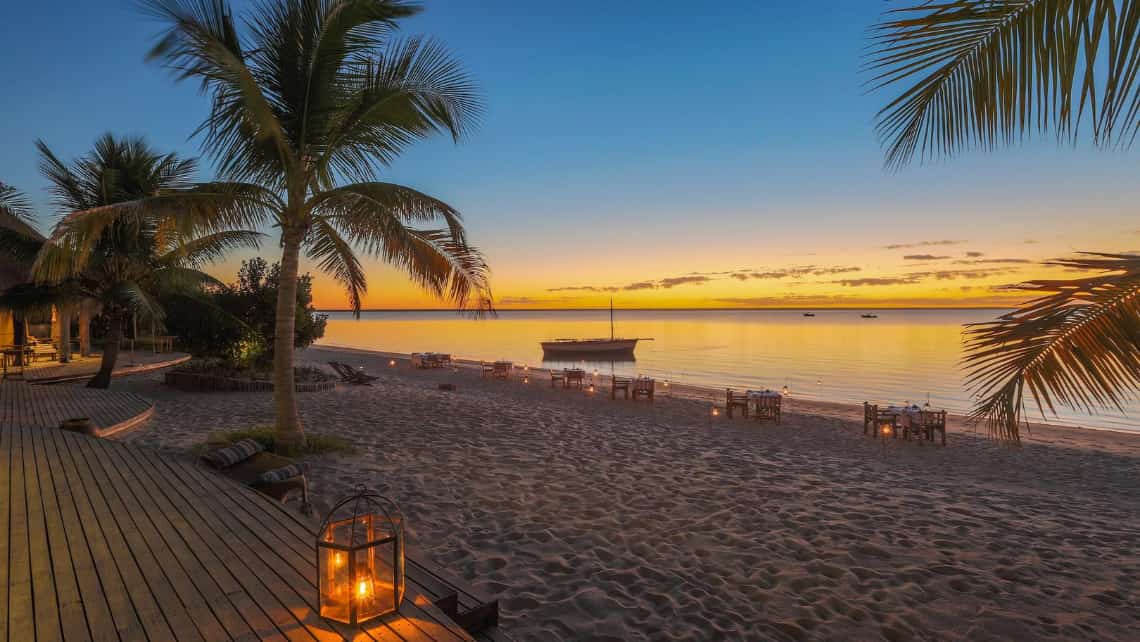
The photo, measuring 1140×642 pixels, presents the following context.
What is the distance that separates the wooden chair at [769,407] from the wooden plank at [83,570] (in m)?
12.7

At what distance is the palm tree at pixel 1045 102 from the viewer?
2.21 meters

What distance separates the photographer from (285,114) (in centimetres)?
773

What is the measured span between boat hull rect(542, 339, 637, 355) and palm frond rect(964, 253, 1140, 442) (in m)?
41.4

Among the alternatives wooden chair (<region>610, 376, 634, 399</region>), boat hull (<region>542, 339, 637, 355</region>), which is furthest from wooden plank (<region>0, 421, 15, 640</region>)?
boat hull (<region>542, 339, 637, 355</region>)

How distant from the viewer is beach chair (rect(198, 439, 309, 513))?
Answer: 5.69 meters

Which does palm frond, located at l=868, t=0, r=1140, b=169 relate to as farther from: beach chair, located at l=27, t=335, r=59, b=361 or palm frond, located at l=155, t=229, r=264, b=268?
beach chair, located at l=27, t=335, r=59, b=361

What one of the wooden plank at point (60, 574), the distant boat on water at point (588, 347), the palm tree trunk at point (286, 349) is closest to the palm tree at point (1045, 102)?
the wooden plank at point (60, 574)

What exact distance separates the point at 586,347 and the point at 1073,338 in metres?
42.0

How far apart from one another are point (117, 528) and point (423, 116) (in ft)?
20.7

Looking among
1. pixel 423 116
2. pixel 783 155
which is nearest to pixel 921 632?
pixel 423 116

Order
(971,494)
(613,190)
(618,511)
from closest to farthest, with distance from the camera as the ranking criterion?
(618,511), (971,494), (613,190)

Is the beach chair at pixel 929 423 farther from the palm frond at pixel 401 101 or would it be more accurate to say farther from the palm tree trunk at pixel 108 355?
the palm tree trunk at pixel 108 355

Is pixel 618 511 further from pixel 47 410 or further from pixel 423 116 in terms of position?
pixel 47 410

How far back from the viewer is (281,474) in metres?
5.88
